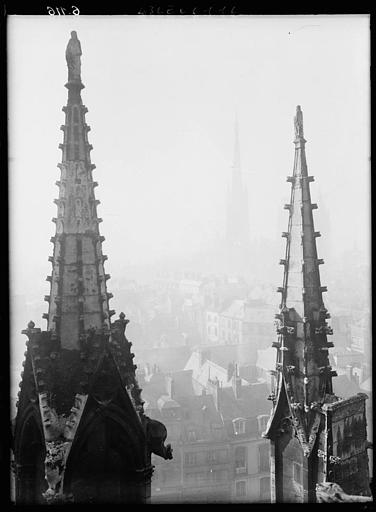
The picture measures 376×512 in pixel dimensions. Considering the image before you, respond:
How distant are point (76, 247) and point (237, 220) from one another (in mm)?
2882

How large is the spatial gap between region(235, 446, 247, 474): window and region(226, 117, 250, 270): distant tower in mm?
3347

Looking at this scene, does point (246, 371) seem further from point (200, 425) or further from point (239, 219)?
point (239, 219)

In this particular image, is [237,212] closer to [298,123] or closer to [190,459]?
[298,123]

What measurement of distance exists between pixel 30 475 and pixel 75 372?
1.53m

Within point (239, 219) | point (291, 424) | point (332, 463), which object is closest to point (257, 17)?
point (239, 219)

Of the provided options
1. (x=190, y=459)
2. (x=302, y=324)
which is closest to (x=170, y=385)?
(x=190, y=459)

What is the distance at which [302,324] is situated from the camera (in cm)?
693

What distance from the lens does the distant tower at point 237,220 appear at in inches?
316

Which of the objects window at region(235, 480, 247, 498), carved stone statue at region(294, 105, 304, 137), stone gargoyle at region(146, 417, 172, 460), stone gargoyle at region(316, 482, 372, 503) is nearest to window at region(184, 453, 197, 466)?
window at region(235, 480, 247, 498)

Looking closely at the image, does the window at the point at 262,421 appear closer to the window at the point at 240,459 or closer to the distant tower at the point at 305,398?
the window at the point at 240,459

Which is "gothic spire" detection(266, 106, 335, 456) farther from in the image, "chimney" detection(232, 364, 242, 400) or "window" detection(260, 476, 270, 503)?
"chimney" detection(232, 364, 242, 400)

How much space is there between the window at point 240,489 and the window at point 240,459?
1.19 feet

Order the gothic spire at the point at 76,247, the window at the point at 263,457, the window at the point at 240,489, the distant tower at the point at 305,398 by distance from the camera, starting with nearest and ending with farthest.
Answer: the gothic spire at the point at 76,247 → the distant tower at the point at 305,398 → the window at the point at 240,489 → the window at the point at 263,457

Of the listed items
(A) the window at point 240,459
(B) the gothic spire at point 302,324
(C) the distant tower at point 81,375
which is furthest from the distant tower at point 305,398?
(C) the distant tower at point 81,375
